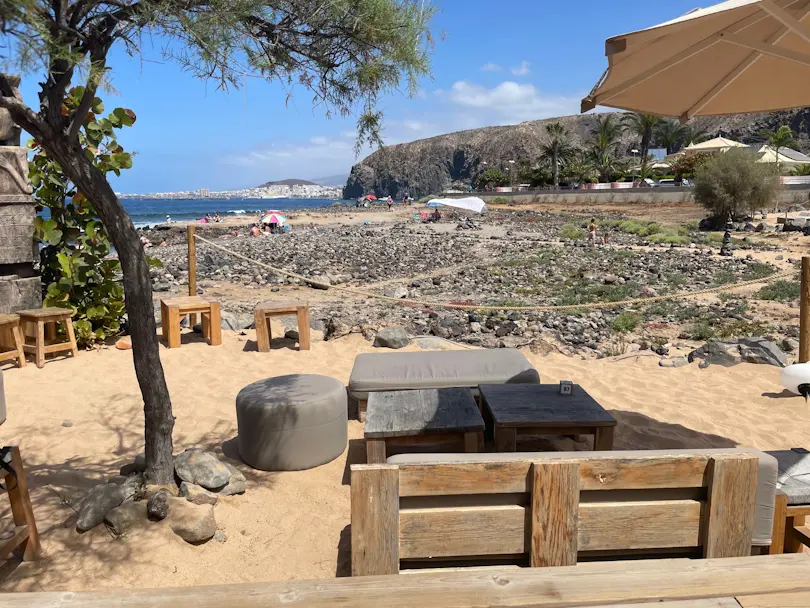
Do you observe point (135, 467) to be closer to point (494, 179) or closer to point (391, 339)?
point (391, 339)

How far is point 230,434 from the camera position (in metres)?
4.69

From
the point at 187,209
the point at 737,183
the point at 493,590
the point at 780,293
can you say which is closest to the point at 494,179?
the point at 737,183

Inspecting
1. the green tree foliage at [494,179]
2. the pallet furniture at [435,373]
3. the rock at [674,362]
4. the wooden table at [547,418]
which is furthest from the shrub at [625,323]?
the green tree foliage at [494,179]

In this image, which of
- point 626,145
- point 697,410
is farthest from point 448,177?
point 697,410

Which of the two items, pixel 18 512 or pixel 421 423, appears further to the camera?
pixel 421 423

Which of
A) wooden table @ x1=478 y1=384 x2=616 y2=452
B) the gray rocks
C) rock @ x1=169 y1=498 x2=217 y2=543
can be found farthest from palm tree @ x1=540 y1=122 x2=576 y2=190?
rock @ x1=169 y1=498 x2=217 y2=543

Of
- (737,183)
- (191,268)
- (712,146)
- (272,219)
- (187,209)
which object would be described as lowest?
(191,268)

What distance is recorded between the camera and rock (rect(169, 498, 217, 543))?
321 cm

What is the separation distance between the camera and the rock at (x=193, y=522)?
3.21 meters

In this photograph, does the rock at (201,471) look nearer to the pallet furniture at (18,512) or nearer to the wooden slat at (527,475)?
the pallet furniture at (18,512)

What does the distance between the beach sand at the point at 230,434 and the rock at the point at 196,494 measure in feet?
0.23

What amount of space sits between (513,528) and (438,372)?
2589 mm

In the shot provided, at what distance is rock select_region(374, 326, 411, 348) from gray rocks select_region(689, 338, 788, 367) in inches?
126

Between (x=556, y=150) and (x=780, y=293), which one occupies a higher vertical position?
(x=556, y=150)
